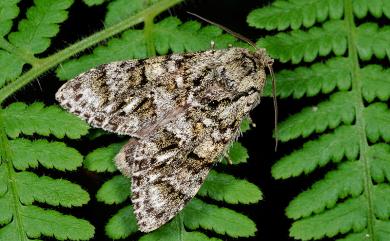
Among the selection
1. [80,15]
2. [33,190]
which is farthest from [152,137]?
[80,15]

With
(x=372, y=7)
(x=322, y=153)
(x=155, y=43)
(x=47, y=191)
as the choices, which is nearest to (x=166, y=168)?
(x=47, y=191)

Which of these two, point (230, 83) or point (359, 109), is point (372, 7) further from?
point (230, 83)

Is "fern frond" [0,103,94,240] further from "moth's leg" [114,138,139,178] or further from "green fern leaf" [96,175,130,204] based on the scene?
"moth's leg" [114,138,139,178]

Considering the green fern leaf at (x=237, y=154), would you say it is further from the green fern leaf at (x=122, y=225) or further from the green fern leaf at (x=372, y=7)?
the green fern leaf at (x=372, y=7)

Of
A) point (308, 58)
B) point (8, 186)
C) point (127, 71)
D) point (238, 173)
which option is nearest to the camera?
point (8, 186)

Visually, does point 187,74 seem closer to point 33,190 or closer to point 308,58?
point 308,58

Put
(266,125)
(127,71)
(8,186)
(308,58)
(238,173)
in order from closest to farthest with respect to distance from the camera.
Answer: (8,186), (308,58), (127,71), (266,125), (238,173)

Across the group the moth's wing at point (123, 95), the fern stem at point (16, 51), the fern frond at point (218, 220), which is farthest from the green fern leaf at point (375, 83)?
the fern stem at point (16, 51)
